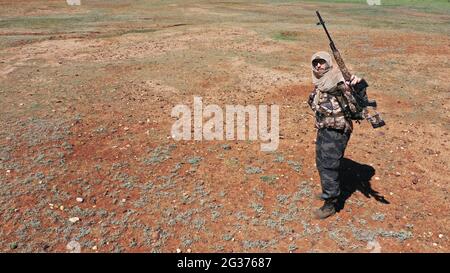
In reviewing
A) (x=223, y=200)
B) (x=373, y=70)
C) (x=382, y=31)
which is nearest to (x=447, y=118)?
(x=373, y=70)

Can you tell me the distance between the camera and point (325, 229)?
581cm

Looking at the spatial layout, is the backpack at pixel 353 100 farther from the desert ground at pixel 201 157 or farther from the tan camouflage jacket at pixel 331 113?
the desert ground at pixel 201 157

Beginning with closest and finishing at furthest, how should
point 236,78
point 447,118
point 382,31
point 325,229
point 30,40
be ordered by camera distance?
point 325,229 < point 447,118 < point 236,78 < point 30,40 < point 382,31

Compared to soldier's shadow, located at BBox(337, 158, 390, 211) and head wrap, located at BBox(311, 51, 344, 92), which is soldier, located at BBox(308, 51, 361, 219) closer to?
head wrap, located at BBox(311, 51, 344, 92)

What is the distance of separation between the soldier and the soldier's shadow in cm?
90

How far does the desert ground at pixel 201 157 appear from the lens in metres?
5.75

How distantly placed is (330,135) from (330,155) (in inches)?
12.4

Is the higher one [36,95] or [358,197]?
[36,95]

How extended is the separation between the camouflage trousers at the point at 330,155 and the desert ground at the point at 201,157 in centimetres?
64

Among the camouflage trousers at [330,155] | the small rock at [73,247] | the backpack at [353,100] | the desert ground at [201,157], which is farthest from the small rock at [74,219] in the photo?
the backpack at [353,100]

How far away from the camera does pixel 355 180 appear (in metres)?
7.10

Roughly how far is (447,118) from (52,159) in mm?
10262

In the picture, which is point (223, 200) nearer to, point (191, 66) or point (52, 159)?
point (52, 159)

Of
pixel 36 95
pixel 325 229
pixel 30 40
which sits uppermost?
pixel 30 40
